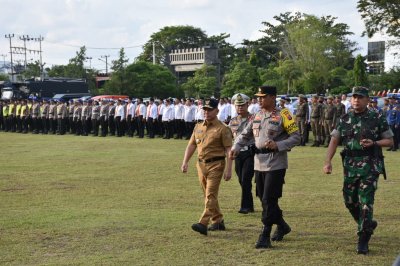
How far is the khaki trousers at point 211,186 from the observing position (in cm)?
829

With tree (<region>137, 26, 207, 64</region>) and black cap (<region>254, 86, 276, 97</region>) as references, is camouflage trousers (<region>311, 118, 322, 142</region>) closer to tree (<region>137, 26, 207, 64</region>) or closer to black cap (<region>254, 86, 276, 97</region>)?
black cap (<region>254, 86, 276, 97</region>)

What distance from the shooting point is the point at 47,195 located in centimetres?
1182

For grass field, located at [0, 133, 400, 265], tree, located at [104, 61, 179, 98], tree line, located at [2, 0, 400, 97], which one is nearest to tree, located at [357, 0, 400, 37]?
tree line, located at [2, 0, 400, 97]

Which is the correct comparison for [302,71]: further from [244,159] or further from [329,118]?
[244,159]

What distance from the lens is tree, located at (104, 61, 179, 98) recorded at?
188 ft

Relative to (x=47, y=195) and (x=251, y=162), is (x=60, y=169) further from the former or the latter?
(x=251, y=162)

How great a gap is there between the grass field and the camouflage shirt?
38.1 inches

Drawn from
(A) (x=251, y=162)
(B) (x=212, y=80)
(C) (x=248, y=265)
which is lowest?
(C) (x=248, y=265)

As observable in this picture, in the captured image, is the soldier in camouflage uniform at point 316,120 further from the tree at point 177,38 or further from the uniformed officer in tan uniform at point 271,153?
the tree at point 177,38

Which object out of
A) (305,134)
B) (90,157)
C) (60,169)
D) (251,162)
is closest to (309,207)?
(251,162)

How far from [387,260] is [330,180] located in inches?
261

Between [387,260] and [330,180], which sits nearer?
[387,260]

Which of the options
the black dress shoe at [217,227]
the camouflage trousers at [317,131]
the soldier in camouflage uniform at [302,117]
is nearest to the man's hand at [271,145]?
the black dress shoe at [217,227]

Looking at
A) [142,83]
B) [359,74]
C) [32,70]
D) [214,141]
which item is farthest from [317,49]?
[214,141]
